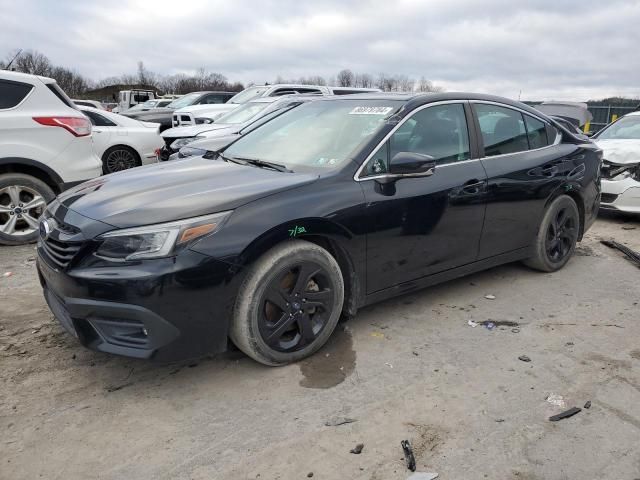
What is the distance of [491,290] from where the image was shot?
4.59 metres

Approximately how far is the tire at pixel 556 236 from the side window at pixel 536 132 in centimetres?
53

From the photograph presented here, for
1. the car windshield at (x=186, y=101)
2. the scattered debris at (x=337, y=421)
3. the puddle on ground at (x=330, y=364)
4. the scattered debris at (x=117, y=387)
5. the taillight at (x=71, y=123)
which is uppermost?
the car windshield at (x=186, y=101)

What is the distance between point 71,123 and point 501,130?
4.51 m

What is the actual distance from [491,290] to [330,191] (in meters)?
2.11

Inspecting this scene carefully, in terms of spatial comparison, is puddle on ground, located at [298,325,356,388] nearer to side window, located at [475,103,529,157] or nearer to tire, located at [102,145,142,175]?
side window, located at [475,103,529,157]

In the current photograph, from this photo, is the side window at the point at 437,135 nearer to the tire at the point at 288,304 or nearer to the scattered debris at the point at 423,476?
the tire at the point at 288,304

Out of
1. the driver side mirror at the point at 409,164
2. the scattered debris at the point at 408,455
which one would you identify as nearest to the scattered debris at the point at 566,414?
the scattered debris at the point at 408,455

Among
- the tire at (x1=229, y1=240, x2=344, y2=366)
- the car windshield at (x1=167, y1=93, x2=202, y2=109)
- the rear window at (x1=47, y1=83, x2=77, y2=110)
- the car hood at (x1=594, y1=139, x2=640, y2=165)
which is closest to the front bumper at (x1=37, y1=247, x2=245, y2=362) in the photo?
the tire at (x1=229, y1=240, x2=344, y2=366)

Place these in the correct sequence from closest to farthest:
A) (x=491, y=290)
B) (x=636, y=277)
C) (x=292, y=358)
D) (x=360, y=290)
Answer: (x=292, y=358), (x=360, y=290), (x=491, y=290), (x=636, y=277)

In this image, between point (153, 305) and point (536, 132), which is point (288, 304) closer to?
point (153, 305)

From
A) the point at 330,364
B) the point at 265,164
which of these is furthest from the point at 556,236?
the point at 265,164

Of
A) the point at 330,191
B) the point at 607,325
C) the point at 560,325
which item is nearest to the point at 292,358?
the point at 330,191

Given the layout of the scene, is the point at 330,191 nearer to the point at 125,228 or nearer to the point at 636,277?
the point at 125,228

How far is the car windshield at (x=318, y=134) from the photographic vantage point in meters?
3.59
